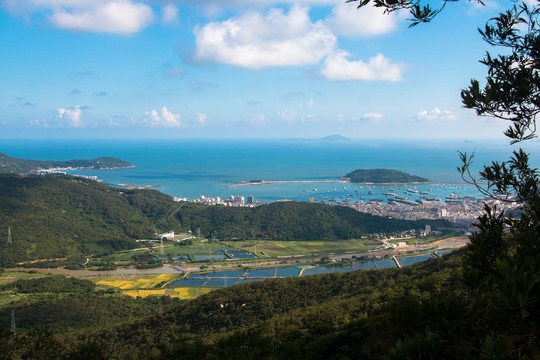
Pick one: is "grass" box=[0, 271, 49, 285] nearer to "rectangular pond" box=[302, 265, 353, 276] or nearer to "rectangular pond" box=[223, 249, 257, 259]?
"rectangular pond" box=[223, 249, 257, 259]

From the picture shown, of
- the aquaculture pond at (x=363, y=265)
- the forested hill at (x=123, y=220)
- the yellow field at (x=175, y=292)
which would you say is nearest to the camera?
the yellow field at (x=175, y=292)

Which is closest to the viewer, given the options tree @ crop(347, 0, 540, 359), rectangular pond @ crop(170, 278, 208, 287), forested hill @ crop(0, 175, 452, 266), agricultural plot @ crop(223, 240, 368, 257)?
tree @ crop(347, 0, 540, 359)

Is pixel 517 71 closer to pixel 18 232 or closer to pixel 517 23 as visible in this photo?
pixel 517 23

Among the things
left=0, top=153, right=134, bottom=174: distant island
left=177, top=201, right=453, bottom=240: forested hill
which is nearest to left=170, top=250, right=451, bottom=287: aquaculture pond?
left=177, top=201, right=453, bottom=240: forested hill

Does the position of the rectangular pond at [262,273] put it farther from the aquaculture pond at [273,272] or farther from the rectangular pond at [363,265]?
the rectangular pond at [363,265]

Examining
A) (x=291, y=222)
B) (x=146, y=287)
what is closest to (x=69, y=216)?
(x=146, y=287)

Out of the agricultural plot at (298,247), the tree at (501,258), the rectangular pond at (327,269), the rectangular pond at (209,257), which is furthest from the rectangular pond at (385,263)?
the tree at (501,258)

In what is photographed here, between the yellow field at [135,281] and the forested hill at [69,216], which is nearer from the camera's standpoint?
the yellow field at [135,281]
